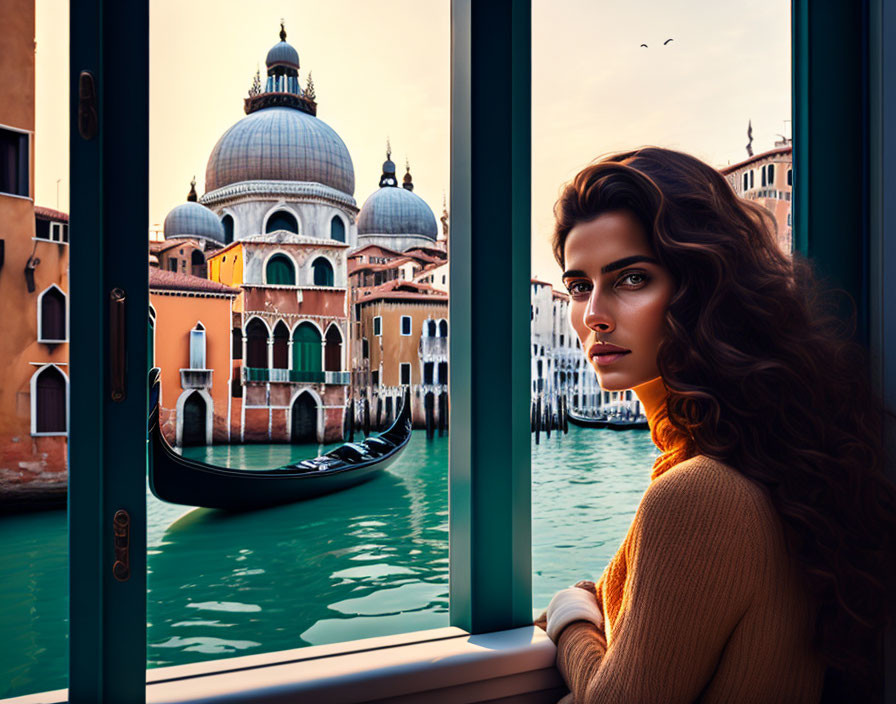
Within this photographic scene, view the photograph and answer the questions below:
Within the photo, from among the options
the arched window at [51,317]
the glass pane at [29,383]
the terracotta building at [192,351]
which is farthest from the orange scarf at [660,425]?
the terracotta building at [192,351]

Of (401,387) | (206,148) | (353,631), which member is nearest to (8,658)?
(353,631)

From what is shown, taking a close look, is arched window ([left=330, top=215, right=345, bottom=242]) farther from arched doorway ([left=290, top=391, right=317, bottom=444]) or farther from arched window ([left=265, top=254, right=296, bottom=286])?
arched doorway ([left=290, top=391, right=317, bottom=444])

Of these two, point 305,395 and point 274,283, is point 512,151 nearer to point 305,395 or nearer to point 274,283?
point 274,283

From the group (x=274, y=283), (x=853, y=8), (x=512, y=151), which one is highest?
(x=274, y=283)

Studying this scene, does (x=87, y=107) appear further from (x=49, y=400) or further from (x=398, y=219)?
(x=398, y=219)

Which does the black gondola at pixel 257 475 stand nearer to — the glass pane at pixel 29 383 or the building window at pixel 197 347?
the glass pane at pixel 29 383

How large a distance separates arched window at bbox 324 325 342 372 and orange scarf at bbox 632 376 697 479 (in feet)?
56.4

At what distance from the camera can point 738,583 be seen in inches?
18.3

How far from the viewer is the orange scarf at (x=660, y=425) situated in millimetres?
578

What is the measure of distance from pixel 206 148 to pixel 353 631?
13.8m

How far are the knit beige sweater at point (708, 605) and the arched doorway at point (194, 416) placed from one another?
56.3ft

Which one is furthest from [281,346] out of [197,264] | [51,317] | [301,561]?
[51,317]

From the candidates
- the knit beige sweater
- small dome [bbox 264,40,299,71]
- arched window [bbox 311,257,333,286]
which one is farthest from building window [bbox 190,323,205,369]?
the knit beige sweater

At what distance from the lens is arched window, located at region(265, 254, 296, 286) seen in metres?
16.1
